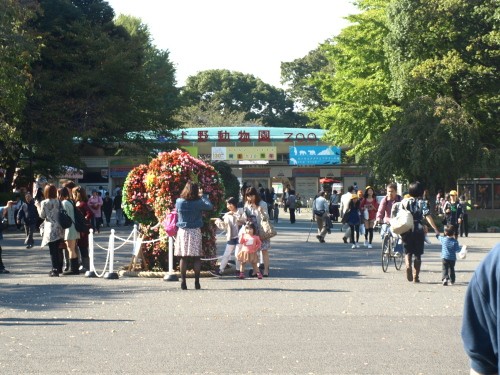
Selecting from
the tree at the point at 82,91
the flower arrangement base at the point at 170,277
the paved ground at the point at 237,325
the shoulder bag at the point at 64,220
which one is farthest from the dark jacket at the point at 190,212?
the tree at the point at 82,91

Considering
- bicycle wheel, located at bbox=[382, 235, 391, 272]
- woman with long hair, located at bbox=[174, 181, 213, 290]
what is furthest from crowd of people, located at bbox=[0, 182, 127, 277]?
bicycle wheel, located at bbox=[382, 235, 391, 272]

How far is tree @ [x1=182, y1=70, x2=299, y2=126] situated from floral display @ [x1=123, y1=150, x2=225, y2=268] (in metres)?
90.0

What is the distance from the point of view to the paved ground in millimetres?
8906

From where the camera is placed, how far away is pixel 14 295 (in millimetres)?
15078

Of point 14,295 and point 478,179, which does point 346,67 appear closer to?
point 478,179

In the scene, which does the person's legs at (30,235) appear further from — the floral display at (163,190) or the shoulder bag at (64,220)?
the shoulder bag at (64,220)

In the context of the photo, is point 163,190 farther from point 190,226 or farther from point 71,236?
point 190,226

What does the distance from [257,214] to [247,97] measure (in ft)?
303

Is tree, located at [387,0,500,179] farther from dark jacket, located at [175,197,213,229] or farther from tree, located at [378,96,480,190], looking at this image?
dark jacket, located at [175,197,213,229]

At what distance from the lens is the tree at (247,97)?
109625mm

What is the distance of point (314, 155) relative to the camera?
76.4m

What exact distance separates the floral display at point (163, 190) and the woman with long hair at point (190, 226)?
2.46 meters

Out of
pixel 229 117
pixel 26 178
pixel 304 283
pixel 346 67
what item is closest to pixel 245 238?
pixel 304 283

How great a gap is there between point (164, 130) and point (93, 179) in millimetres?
27692
